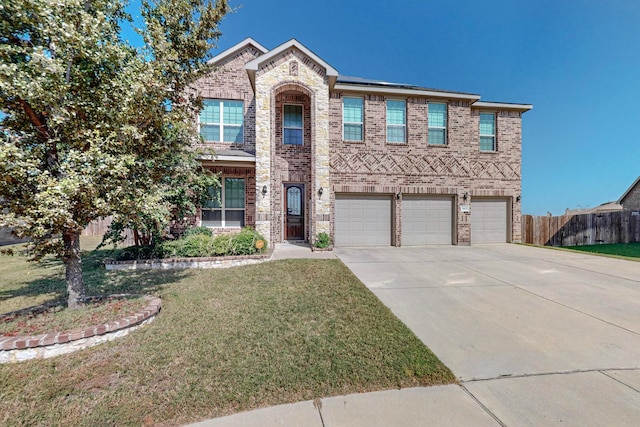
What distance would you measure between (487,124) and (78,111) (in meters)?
14.5

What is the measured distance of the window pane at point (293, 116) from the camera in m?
10.8

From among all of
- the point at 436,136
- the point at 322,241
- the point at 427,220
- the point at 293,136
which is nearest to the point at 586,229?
the point at 427,220

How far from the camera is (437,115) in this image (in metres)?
11.3

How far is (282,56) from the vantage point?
9672 millimetres

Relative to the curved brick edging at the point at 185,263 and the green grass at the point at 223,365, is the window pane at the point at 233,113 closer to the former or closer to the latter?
the curved brick edging at the point at 185,263

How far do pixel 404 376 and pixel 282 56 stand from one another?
10.5 meters

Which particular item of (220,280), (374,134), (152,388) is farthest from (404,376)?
(374,134)

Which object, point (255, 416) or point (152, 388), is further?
point (152, 388)

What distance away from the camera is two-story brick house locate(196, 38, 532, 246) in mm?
9852

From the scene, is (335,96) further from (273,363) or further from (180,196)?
(273,363)

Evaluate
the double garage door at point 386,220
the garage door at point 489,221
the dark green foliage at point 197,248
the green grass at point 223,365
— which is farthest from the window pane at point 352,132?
the green grass at point 223,365

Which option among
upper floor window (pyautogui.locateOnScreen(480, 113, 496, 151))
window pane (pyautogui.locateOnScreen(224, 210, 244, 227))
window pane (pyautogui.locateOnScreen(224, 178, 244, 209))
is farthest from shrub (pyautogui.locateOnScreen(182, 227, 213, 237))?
upper floor window (pyautogui.locateOnScreen(480, 113, 496, 151))

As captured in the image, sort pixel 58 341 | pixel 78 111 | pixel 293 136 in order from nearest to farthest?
1. pixel 58 341
2. pixel 78 111
3. pixel 293 136

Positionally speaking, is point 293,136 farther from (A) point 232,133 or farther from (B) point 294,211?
(B) point 294,211
